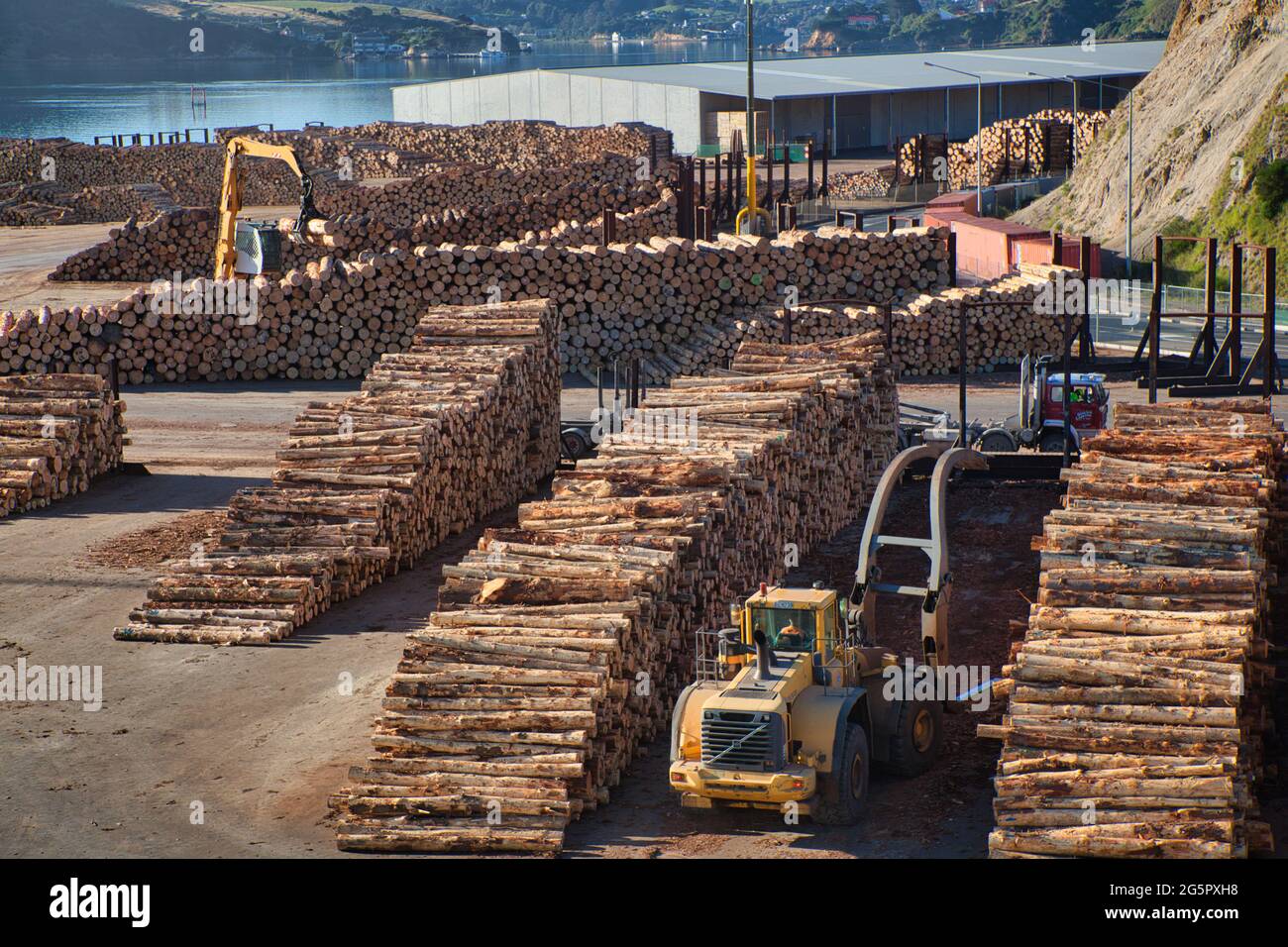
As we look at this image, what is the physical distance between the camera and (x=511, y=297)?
122 feet

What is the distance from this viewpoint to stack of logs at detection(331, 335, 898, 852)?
47.9ft

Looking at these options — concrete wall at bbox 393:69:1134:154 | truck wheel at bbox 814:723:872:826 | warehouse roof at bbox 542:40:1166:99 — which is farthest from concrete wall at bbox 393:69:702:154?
truck wheel at bbox 814:723:872:826

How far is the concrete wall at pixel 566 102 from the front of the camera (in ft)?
268

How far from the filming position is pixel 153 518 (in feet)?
84.5

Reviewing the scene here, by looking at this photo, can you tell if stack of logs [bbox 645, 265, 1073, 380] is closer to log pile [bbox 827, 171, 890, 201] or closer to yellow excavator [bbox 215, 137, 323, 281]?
yellow excavator [bbox 215, 137, 323, 281]

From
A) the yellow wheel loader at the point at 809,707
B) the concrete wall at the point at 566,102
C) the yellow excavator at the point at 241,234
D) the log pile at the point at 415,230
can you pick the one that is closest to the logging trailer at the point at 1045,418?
the yellow wheel loader at the point at 809,707

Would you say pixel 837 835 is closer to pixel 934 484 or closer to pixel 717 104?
pixel 934 484

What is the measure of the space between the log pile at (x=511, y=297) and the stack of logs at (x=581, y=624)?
45.2ft

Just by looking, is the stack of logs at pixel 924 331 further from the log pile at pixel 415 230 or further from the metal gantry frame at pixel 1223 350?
the log pile at pixel 415 230

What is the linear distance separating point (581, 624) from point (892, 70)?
77488mm

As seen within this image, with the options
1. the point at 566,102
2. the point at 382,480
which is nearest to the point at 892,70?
the point at 566,102

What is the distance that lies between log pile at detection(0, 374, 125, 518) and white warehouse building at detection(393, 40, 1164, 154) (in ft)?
179

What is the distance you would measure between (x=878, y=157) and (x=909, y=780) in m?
68.4

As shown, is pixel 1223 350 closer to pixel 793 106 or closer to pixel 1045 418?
pixel 1045 418
